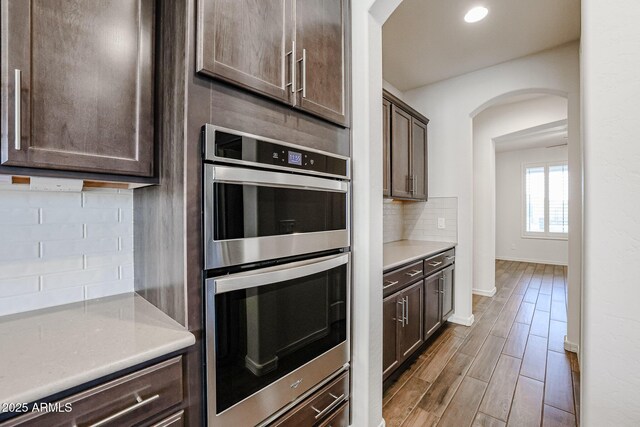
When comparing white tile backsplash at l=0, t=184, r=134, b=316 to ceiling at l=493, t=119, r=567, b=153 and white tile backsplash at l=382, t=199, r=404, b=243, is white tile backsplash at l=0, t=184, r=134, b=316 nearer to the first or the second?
white tile backsplash at l=382, t=199, r=404, b=243

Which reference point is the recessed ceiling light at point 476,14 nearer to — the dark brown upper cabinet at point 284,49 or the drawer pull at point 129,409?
the dark brown upper cabinet at point 284,49

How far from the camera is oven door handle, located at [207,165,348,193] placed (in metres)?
0.97

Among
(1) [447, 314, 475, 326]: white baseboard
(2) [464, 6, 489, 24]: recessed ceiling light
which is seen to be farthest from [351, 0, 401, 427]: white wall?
(1) [447, 314, 475, 326]: white baseboard

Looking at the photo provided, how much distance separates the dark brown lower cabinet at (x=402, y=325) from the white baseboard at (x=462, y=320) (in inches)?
40.9

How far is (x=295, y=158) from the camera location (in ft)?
3.95

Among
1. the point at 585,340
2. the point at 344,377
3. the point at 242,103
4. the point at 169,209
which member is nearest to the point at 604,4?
the point at 585,340

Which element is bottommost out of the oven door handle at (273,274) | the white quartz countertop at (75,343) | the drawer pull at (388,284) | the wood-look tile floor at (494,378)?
the wood-look tile floor at (494,378)

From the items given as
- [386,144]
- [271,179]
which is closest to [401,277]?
[386,144]

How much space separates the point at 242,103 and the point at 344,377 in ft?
4.66

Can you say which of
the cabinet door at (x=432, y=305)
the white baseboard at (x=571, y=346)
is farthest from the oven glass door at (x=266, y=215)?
the white baseboard at (x=571, y=346)

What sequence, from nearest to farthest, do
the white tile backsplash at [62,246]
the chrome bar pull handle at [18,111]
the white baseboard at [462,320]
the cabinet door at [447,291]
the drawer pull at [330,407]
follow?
the chrome bar pull handle at [18,111]
the white tile backsplash at [62,246]
the drawer pull at [330,407]
the cabinet door at [447,291]
the white baseboard at [462,320]

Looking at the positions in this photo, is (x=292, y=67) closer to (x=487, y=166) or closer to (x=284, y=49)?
(x=284, y=49)

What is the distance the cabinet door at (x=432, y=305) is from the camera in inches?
102

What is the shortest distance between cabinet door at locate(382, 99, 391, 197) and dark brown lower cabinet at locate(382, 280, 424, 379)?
36.2 inches
